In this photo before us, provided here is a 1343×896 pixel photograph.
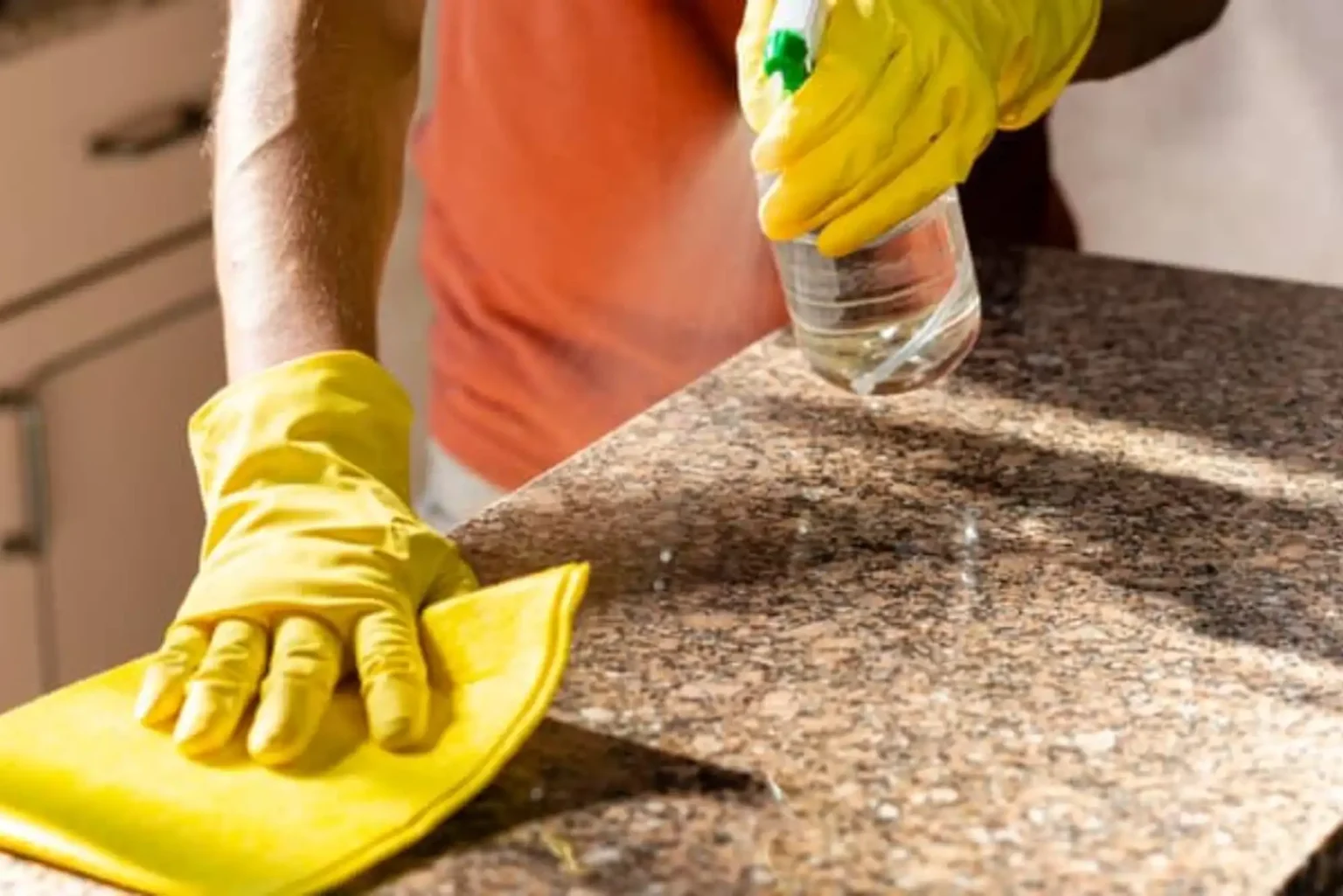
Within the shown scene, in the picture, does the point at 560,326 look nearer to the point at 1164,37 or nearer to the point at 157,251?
the point at 1164,37

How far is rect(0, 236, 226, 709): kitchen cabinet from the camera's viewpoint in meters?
1.79

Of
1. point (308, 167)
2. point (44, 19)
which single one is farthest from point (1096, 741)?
point (44, 19)

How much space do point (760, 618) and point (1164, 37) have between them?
745 millimetres

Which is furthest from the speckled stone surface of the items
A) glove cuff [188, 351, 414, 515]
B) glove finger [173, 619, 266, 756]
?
glove finger [173, 619, 266, 756]

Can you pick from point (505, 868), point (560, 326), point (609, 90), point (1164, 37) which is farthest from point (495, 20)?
point (505, 868)

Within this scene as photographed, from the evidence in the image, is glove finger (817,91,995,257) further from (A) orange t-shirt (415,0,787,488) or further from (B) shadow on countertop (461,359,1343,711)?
(A) orange t-shirt (415,0,787,488)

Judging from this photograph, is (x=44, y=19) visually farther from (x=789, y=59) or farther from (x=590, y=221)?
(x=789, y=59)

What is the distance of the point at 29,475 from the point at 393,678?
3.84 ft

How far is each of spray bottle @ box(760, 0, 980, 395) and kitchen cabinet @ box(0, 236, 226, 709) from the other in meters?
0.98

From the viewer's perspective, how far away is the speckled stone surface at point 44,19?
167cm

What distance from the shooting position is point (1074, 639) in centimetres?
80

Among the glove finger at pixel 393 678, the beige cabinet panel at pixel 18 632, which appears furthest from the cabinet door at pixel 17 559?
the glove finger at pixel 393 678

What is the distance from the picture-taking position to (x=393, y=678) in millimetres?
738

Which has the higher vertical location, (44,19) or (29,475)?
(44,19)
